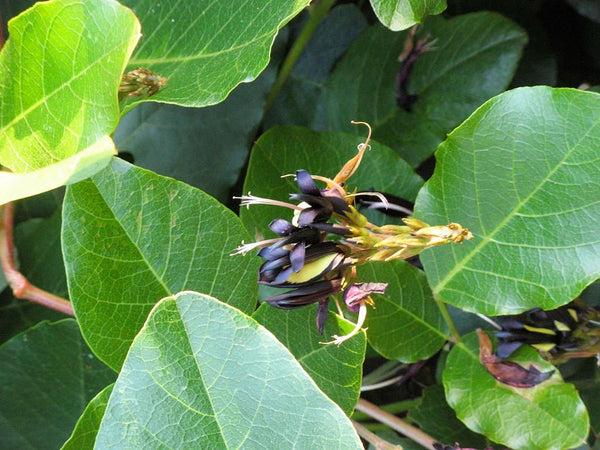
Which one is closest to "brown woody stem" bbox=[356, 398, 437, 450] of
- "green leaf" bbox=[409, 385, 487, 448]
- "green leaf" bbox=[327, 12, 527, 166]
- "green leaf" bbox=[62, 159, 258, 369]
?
"green leaf" bbox=[409, 385, 487, 448]

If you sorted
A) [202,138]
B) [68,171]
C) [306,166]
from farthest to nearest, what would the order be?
[202,138]
[306,166]
[68,171]

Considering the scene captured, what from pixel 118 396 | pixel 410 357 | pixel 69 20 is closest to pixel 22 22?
pixel 69 20

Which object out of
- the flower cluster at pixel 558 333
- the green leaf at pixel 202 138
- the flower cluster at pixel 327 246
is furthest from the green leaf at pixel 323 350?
the green leaf at pixel 202 138

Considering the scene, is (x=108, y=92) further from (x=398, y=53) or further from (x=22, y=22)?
(x=398, y=53)

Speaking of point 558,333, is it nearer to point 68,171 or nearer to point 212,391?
point 212,391

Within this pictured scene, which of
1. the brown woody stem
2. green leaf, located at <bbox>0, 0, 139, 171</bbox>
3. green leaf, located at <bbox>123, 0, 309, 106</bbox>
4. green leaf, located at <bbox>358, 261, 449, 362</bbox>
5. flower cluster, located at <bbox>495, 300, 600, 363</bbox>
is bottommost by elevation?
the brown woody stem

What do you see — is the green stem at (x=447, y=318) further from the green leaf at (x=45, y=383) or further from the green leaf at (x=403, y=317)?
the green leaf at (x=45, y=383)

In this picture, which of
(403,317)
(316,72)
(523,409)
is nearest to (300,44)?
(316,72)

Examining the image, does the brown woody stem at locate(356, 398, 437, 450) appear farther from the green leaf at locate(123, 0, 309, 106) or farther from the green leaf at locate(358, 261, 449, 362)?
the green leaf at locate(123, 0, 309, 106)
